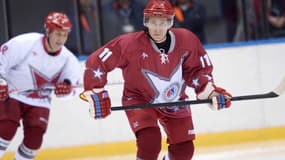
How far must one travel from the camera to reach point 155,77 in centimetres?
330

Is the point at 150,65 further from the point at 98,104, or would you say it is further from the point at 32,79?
the point at 32,79

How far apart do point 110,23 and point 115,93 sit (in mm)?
836

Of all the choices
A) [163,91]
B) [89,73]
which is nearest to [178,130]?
[163,91]

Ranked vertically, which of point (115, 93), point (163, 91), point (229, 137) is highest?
point (163, 91)

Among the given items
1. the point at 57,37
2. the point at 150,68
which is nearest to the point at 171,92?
the point at 150,68

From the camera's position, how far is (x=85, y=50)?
5809mm

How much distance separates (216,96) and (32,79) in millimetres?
1414

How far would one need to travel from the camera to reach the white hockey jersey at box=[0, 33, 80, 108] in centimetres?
416

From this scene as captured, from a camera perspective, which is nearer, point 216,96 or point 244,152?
point 216,96

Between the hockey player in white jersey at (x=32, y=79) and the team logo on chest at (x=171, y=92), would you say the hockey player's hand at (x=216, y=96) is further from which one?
the hockey player in white jersey at (x=32, y=79)

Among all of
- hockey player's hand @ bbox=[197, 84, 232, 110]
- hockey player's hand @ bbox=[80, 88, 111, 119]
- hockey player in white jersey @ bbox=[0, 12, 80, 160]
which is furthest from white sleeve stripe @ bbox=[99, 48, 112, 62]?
hockey player in white jersey @ bbox=[0, 12, 80, 160]

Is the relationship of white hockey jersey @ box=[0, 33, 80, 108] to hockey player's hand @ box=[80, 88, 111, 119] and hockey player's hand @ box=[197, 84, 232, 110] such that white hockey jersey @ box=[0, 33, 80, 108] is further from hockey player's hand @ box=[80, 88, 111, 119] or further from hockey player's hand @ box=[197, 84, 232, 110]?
hockey player's hand @ box=[197, 84, 232, 110]

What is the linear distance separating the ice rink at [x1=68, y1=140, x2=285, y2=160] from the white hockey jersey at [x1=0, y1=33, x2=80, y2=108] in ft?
2.64

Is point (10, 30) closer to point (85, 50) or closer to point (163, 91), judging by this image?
point (85, 50)
